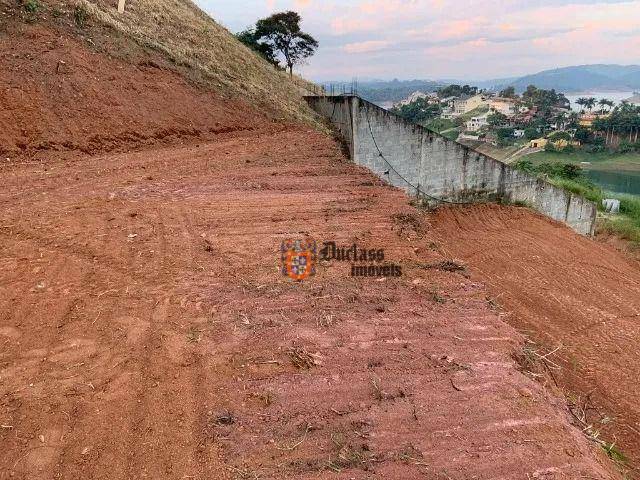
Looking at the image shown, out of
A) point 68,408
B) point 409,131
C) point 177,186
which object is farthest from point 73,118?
point 409,131

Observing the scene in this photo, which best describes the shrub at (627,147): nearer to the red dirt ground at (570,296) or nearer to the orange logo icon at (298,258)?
the red dirt ground at (570,296)

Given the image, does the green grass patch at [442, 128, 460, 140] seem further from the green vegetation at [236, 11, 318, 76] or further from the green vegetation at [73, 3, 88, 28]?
the green vegetation at [73, 3, 88, 28]

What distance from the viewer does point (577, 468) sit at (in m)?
3.28

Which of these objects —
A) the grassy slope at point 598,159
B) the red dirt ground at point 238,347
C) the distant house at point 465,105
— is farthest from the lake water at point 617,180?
the red dirt ground at point 238,347

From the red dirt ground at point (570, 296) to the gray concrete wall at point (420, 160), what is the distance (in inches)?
25.8

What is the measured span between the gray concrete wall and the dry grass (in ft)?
Answer: 3.93

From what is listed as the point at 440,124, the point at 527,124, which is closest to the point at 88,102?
the point at 527,124

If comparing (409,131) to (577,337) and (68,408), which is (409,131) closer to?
(577,337)

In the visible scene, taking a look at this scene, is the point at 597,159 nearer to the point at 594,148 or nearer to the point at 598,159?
the point at 598,159

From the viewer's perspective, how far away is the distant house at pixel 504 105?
87794 millimetres

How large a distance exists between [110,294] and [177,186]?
11.5ft

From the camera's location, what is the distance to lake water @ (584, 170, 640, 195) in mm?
44406

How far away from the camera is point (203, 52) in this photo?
1360 centimetres

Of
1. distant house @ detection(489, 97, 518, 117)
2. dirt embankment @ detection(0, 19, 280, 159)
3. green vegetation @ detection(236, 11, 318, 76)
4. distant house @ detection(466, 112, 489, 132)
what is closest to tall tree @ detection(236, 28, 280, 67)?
green vegetation @ detection(236, 11, 318, 76)
